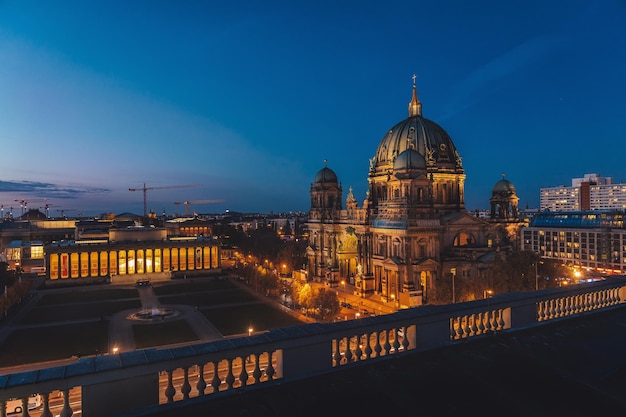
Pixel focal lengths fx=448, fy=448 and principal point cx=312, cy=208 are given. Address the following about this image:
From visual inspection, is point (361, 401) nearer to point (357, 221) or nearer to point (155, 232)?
point (357, 221)

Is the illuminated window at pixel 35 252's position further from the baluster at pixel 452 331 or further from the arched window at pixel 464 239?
the baluster at pixel 452 331

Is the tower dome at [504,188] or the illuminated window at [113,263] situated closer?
the tower dome at [504,188]

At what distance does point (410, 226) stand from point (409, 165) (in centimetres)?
1219

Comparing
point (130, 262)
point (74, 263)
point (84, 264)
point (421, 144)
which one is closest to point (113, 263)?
point (130, 262)

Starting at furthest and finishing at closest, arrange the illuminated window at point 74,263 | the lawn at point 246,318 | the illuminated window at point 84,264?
the illuminated window at point 84,264 → the illuminated window at point 74,263 → the lawn at point 246,318

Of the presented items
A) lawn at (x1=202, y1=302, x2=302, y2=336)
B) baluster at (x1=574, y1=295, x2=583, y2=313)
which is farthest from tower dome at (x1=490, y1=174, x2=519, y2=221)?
baluster at (x1=574, y1=295, x2=583, y2=313)

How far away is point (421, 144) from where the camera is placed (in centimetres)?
9262

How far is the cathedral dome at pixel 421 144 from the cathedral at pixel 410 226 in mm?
218

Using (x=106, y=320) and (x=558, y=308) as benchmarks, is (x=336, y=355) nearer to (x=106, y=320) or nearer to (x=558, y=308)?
(x=558, y=308)

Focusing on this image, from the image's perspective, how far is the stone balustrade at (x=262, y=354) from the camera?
9.18 meters

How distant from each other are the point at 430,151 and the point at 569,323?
7735cm

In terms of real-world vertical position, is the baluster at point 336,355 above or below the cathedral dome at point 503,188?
below

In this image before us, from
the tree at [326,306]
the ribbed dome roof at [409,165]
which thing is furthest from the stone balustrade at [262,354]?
the ribbed dome roof at [409,165]

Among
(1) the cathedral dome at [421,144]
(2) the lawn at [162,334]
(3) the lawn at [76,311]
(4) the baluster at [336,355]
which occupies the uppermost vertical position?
(1) the cathedral dome at [421,144]
